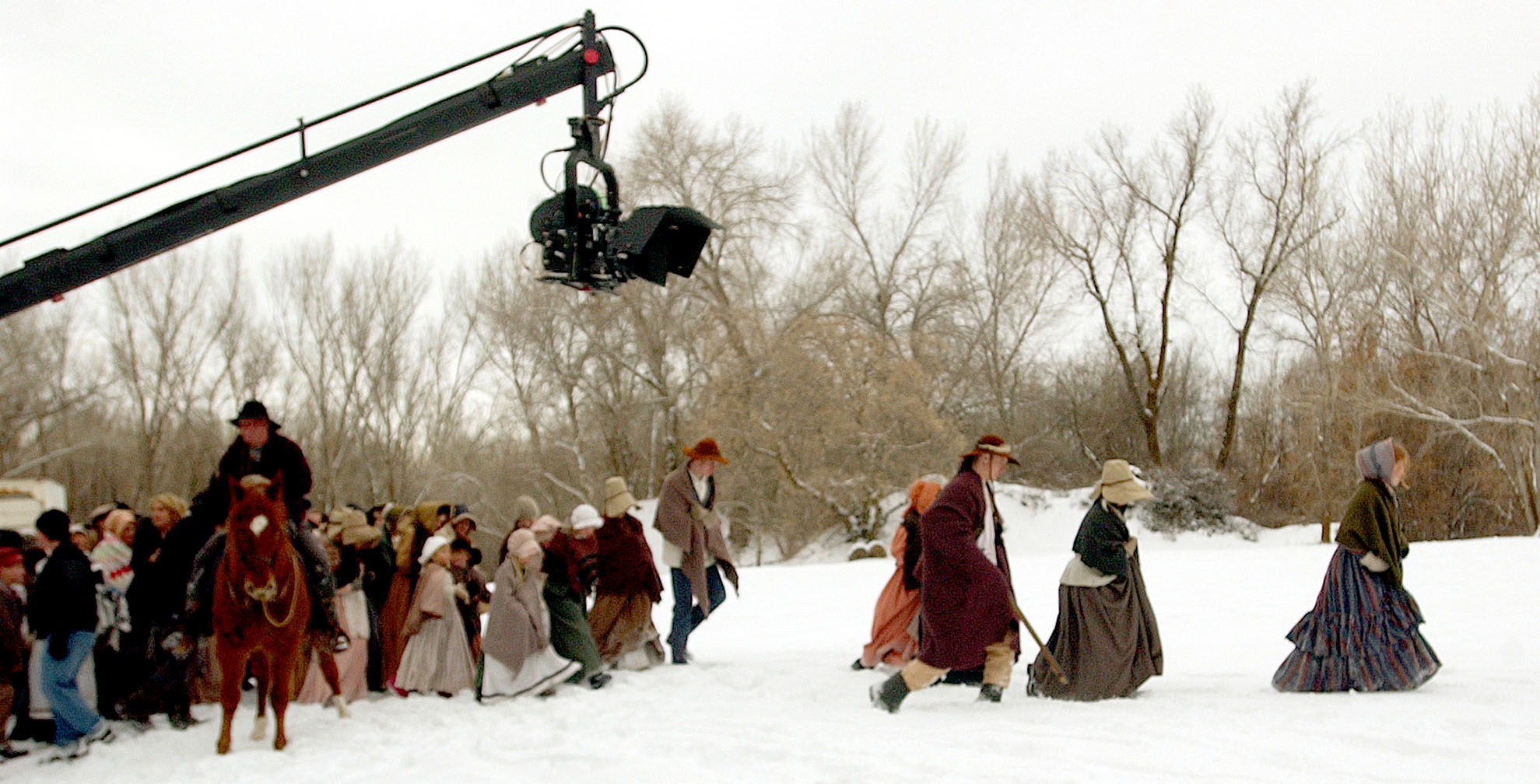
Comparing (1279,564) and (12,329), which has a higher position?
(12,329)

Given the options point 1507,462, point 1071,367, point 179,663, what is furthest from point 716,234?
point 179,663

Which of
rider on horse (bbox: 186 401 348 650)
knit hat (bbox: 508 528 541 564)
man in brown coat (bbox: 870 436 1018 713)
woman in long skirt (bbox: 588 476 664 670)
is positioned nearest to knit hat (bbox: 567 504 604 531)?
woman in long skirt (bbox: 588 476 664 670)

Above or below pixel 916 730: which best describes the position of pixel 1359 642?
above

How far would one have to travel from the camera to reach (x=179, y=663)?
8.34 meters

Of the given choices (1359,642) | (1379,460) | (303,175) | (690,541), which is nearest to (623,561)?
(690,541)

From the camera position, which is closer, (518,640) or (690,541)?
(518,640)

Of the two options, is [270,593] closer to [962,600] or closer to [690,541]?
[690,541]

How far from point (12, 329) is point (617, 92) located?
34770 mm

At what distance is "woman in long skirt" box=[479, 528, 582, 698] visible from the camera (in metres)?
9.18

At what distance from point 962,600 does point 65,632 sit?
5.58 metres

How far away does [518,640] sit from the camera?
30.1ft

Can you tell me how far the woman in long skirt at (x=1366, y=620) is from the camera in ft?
24.7

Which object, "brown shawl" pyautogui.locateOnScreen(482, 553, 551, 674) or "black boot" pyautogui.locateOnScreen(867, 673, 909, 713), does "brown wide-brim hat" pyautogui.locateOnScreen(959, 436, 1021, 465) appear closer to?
"black boot" pyautogui.locateOnScreen(867, 673, 909, 713)

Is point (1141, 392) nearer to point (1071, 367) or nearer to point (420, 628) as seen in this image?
point (1071, 367)
